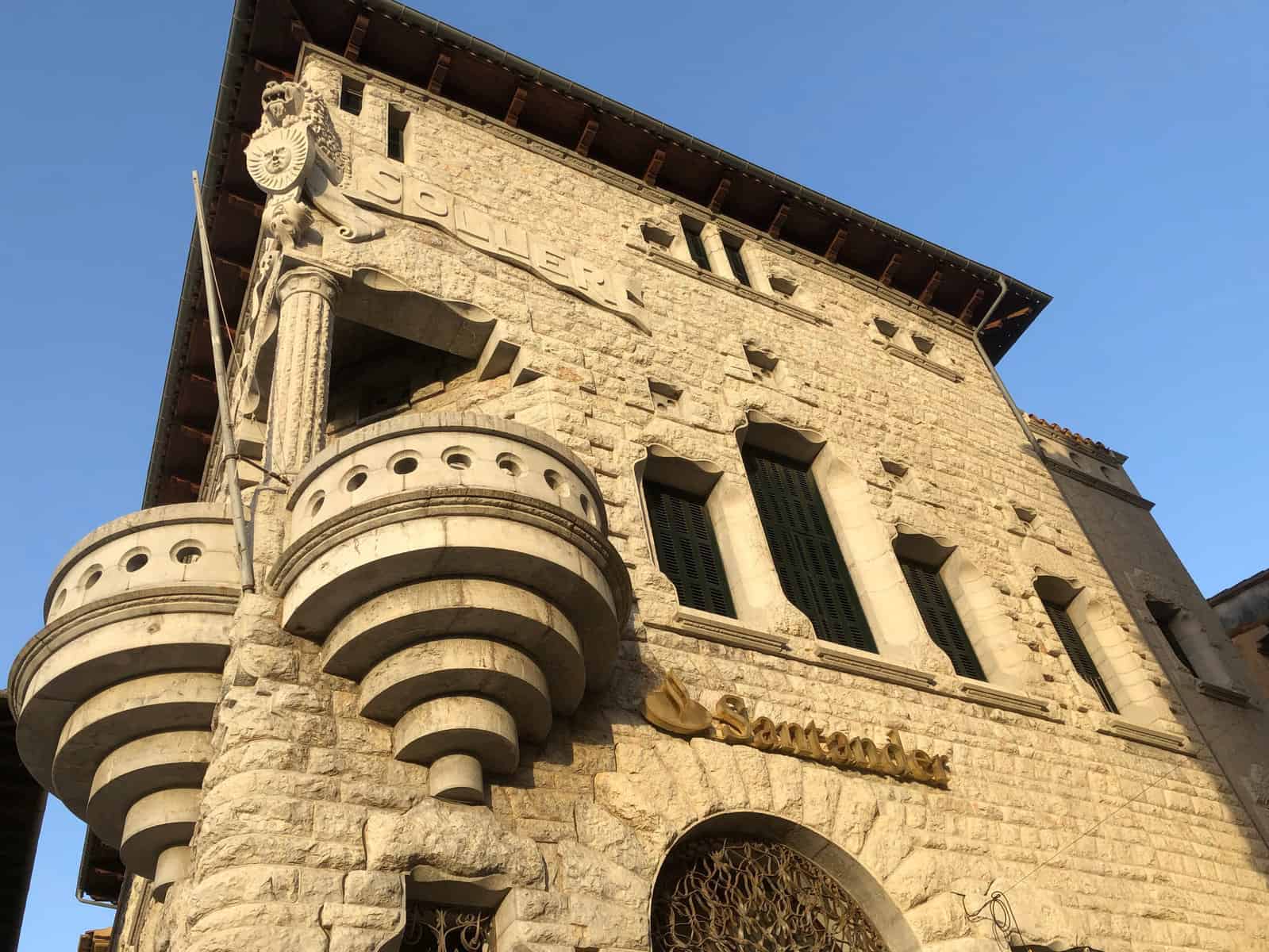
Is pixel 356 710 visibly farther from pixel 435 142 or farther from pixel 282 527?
pixel 435 142

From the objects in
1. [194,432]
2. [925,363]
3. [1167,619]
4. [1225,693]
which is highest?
[194,432]

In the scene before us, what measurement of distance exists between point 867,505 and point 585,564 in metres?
5.71

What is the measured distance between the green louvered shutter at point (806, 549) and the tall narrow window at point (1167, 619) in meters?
6.31

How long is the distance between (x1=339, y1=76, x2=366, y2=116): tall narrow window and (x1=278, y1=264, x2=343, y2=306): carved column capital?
4.10m

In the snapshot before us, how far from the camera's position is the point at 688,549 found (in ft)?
36.1

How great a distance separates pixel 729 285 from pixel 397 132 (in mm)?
4441

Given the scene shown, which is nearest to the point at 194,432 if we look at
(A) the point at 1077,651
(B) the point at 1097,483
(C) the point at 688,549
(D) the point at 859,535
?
(C) the point at 688,549

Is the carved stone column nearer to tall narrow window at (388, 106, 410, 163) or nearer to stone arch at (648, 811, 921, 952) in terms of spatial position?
tall narrow window at (388, 106, 410, 163)

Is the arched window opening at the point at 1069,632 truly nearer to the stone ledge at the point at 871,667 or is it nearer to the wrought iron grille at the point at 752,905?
the stone ledge at the point at 871,667

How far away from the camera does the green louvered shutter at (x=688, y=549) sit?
10531 mm

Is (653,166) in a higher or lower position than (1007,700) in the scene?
higher

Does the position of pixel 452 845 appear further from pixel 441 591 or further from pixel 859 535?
pixel 859 535

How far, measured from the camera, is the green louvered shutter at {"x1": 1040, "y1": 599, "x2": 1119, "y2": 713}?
13.5 meters

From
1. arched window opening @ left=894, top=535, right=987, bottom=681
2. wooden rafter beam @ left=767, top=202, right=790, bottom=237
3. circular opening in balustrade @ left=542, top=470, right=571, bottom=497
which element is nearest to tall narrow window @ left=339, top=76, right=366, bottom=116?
wooden rafter beam @ left=767, top=202, right=790, bottom=237
